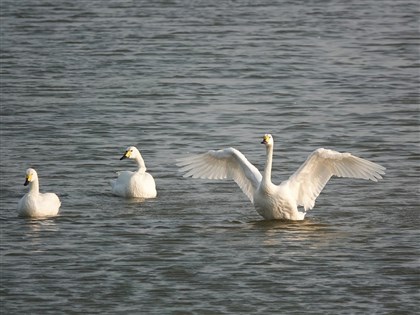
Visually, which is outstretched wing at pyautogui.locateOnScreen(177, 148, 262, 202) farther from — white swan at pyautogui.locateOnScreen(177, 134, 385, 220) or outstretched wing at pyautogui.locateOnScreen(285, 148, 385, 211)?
outstretched wing at pyautogui.locateOnScreen(285, 148, 385, 211)

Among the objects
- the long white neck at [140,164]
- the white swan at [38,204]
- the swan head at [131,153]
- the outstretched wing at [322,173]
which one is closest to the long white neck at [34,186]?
the white swan at [38,204]

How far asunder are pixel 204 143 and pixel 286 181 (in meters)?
5.41

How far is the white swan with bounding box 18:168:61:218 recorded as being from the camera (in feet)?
61.2

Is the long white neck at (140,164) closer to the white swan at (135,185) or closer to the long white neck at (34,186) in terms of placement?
the white swan at (135,185)

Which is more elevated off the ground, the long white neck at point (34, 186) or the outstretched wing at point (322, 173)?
the long white neck at point (34, 186)

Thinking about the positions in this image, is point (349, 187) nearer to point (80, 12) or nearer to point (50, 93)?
point (50, 93)

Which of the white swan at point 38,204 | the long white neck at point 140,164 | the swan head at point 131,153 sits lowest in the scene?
the white swan at point 38,204

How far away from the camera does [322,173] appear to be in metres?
19.0

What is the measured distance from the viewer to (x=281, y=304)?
49.4 ft

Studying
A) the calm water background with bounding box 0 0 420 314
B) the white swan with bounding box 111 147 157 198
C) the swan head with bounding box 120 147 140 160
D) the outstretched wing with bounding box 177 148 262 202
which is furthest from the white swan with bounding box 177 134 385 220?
the swan head with bounding box 120 147 140 160

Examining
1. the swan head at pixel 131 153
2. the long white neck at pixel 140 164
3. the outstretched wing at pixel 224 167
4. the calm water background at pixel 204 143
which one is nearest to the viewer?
the calm water background at pixel 204 143

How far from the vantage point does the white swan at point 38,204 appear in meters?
18.7

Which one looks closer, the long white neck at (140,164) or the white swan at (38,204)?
the white swan at (38,204)

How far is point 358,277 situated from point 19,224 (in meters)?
4.73
